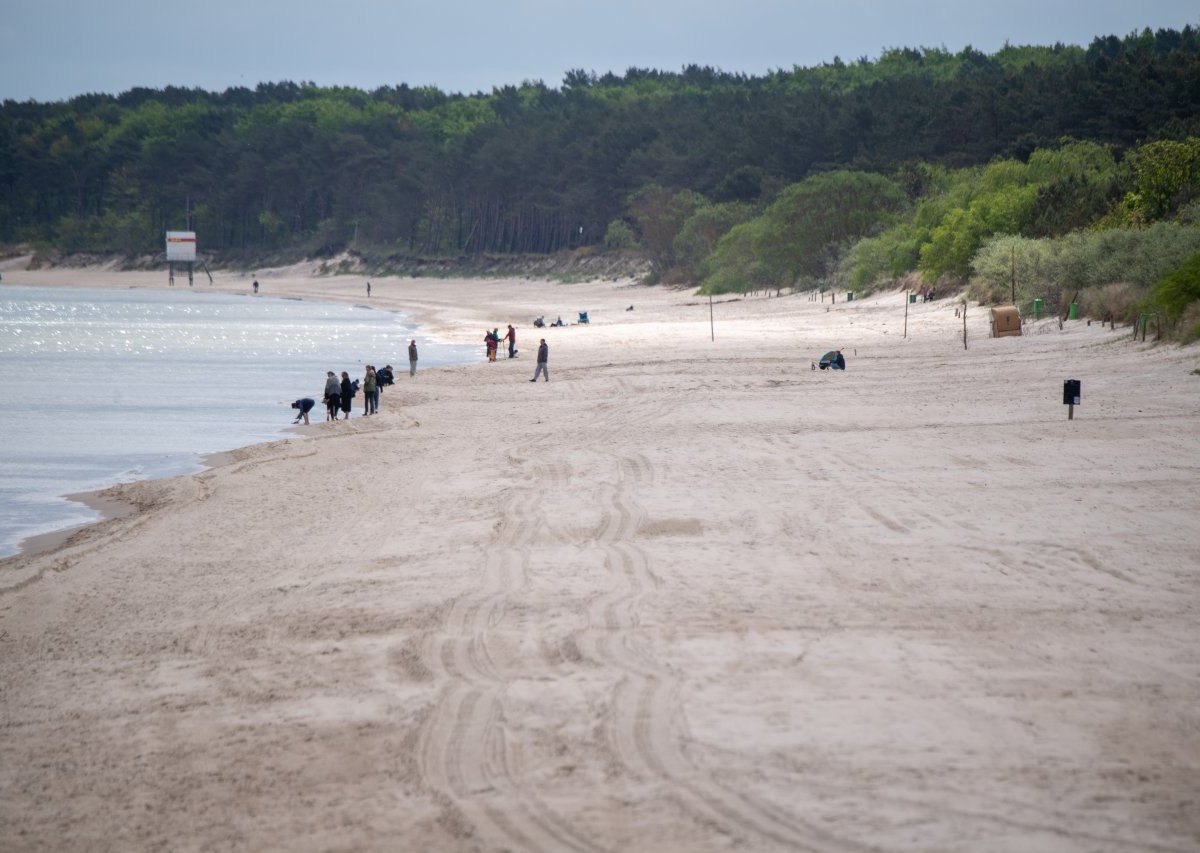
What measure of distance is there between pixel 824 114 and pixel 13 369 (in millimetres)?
72892

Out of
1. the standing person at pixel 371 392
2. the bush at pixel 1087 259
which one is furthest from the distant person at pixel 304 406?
the bush at pixel 1087 259

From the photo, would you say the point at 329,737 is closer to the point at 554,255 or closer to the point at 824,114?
the point at 824,114

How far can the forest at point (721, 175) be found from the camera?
49.9 meters

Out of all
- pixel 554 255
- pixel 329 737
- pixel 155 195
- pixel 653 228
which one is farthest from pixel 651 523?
pixel 155 195

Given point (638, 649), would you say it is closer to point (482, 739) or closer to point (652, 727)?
point (652, 727)

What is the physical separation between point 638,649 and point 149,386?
30954 millimetres

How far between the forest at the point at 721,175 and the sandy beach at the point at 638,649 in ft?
45.9

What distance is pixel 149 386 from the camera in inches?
1474

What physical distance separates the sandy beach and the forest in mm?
13975

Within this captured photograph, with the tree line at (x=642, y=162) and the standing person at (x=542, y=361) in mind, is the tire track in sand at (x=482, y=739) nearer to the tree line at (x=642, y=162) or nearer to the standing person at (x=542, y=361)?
the standing person at (x=542, y=361)

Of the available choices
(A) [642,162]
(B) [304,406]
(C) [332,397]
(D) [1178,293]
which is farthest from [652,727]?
(A) [642,162]

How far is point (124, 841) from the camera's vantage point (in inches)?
284

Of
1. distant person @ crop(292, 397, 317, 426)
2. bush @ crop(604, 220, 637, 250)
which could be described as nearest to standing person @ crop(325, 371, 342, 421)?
distant person @ crop(292, 397, 317, 426)

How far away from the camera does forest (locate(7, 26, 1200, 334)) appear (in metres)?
49.9
